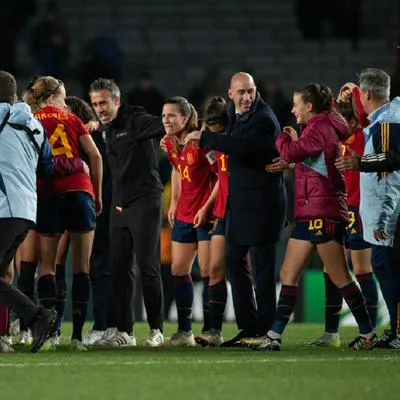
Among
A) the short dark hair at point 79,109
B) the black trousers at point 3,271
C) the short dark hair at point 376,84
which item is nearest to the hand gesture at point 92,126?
the short dark hair at point 79,109

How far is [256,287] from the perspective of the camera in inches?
398

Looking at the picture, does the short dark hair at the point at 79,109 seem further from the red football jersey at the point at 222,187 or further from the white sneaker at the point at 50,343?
the white sneaker at the point at 50,343

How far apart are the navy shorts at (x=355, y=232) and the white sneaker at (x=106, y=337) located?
1.94m

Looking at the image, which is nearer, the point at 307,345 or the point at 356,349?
the point at 356,349

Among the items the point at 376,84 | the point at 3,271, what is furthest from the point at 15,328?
the point at 376,84

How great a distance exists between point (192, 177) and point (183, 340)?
129cm

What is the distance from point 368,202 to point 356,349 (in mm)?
1031

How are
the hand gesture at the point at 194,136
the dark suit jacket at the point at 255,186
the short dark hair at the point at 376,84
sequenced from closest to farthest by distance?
the short dark hair at the point at 376,84 → the dark suit jacket at the point at 255,186 → the hand gesture at the point at 194,136

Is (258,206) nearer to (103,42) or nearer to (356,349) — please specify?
(356,349)

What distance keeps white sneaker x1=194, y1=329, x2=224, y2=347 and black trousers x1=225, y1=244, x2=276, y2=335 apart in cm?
35

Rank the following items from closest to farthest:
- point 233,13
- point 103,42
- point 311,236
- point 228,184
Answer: point 311,236 → point 228,184 → point 103,42 → point 233,13

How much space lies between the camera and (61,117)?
10047 millimetres

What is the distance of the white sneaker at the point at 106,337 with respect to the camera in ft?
34.4

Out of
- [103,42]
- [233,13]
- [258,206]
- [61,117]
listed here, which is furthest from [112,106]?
[233,13]
